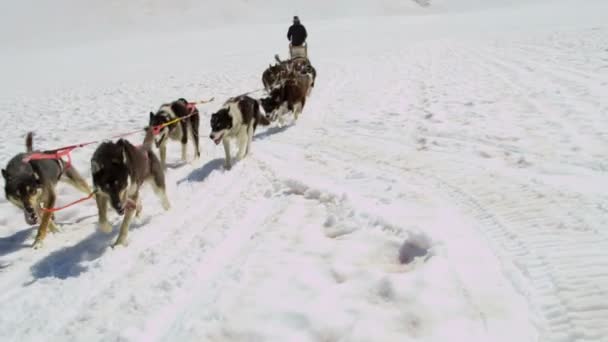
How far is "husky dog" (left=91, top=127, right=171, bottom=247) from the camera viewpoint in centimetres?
388

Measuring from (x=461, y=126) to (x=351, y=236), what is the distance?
13.2 ft

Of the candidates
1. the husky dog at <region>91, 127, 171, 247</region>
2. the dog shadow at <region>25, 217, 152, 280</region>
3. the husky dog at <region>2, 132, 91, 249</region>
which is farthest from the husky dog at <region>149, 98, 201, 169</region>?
the dog shadow at <region>25, 217, 152, 280</region>

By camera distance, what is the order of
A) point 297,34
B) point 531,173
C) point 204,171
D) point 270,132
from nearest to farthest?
point 531,173
point 204,171
point 270,132
point 297,34

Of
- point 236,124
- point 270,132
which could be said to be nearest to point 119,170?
point 236,124

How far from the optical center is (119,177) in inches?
154

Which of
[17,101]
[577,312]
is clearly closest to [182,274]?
[577,312]

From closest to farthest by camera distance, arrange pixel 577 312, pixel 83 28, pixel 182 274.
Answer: pixel 577 312 → pixel 182 274 → pixel 83 28

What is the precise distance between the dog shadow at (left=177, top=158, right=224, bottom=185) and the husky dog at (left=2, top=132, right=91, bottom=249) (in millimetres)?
1722

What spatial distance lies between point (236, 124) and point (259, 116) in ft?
3.67

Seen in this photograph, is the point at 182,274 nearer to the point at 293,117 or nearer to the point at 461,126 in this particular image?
the point at 461,126

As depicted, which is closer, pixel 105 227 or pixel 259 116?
pixel 105 227

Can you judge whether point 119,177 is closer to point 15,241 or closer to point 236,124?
point 15,241

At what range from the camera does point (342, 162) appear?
5.93m

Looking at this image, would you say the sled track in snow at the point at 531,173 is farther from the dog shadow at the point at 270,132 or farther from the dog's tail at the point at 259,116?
the dog shadow at the point at 270,132
